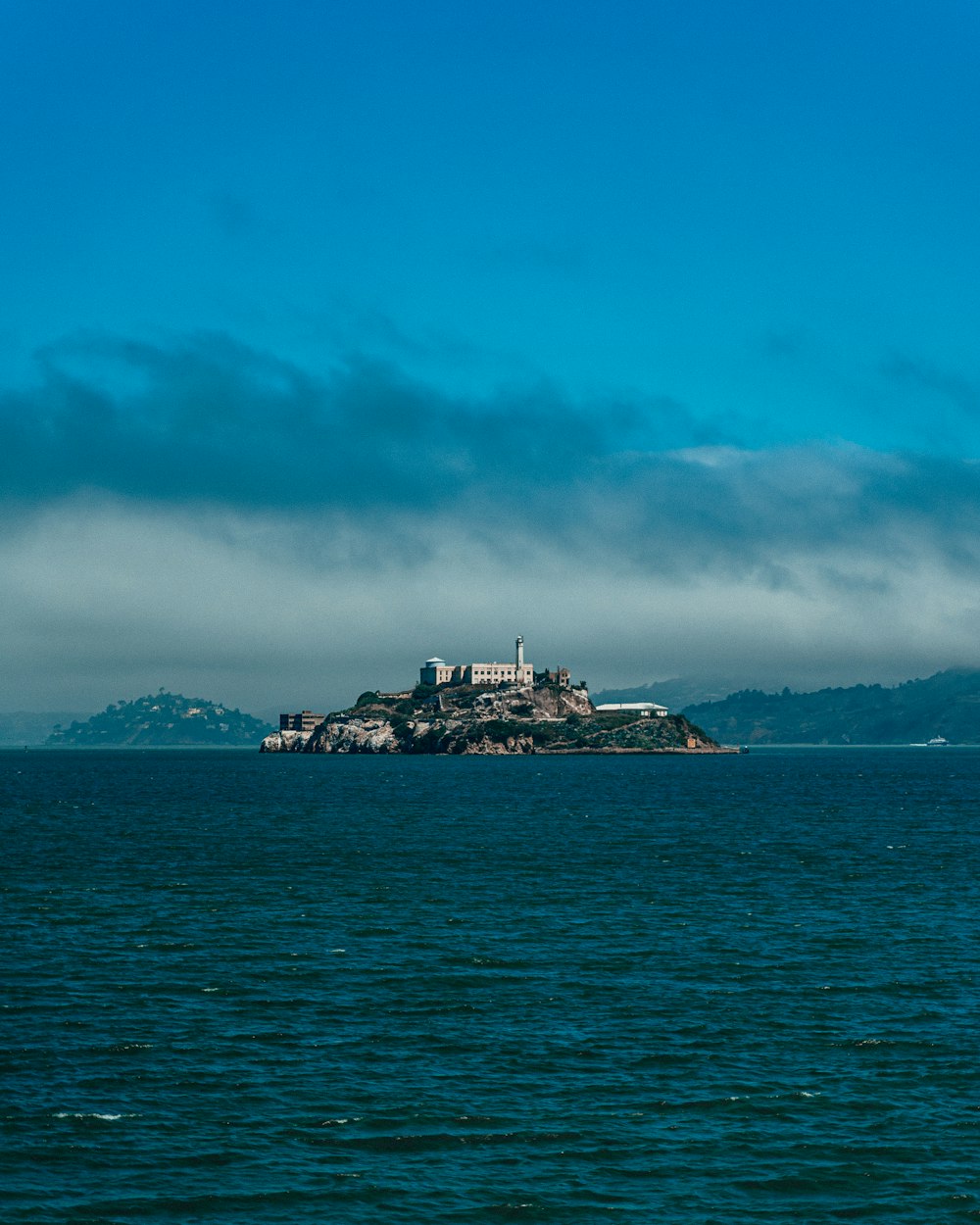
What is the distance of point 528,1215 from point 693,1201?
442cm

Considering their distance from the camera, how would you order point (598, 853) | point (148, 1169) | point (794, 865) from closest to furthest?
point (148, 1169) < point (794, 865) < point (598, 853)

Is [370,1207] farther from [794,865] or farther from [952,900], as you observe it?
[794,865]

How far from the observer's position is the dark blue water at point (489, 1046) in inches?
1375

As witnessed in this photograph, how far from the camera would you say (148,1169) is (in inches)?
1411

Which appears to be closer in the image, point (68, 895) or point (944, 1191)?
point (944, 1191)

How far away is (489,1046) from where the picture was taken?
157 feet

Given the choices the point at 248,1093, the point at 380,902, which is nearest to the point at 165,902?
the point at 380,902

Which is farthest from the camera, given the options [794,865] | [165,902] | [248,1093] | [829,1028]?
[794,865]

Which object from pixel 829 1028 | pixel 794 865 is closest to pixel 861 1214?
pixel 829 1028

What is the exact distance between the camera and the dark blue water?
34.9 meters

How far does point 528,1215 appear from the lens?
33.3m

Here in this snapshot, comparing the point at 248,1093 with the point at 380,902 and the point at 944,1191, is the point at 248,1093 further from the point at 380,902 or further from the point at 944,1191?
the point at 380,902

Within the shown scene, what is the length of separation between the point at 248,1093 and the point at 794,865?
6839cm

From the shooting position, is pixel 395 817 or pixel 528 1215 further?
pixel 395 817
